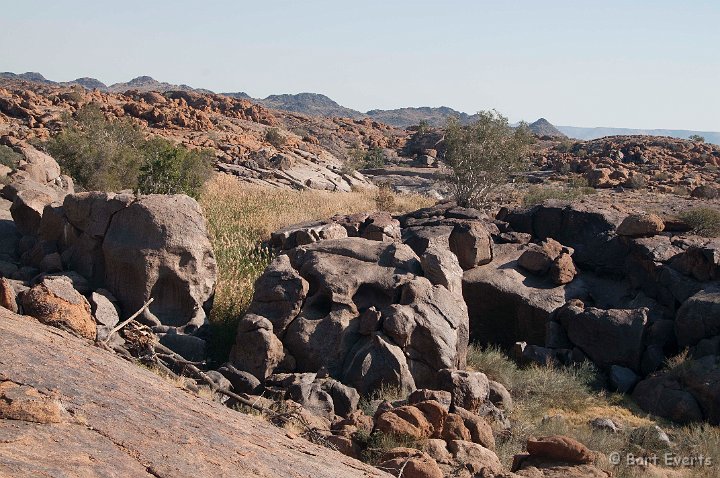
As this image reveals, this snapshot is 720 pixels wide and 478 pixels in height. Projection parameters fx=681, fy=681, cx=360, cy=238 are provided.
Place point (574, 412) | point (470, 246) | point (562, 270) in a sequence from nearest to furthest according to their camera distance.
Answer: point (574, 412)
point (562, 270)
point (470, 246)

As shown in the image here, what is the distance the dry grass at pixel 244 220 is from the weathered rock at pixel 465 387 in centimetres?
337

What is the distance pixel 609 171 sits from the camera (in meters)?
36.8

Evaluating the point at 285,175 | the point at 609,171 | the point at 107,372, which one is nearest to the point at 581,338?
the point at 107,372

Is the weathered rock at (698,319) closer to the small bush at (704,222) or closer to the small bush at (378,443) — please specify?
the small bush at (704,222)

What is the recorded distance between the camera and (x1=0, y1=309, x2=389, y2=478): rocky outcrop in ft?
12.3

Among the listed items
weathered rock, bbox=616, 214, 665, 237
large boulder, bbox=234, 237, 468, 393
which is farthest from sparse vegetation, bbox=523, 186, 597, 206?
large boulder, bbox=234, 237, 468, 393

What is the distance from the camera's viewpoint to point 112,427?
4.29 metres

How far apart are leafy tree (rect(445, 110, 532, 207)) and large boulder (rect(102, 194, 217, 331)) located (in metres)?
13.0

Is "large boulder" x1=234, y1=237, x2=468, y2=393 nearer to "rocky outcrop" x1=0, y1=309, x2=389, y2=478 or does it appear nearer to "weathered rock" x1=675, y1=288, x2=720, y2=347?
"rocky outcrop" x1=0, y1=309, x2=389, y2=478

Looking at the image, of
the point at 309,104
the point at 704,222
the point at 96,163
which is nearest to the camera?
the point at 704,222

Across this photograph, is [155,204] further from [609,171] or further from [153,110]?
[153,110]

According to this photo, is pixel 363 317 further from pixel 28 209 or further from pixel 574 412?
pixel 28 209

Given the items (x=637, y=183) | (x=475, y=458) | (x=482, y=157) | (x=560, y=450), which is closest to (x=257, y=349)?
(x=475, y=458)

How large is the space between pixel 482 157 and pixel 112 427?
63.3 ft
